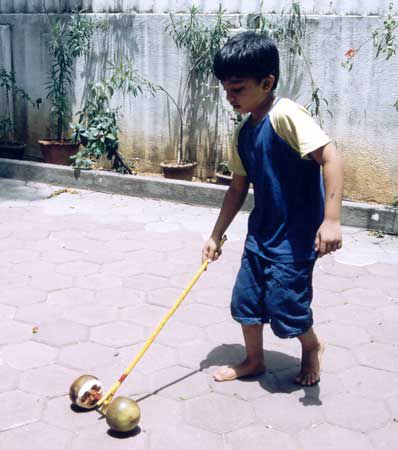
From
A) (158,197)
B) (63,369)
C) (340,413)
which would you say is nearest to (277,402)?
(340,413)

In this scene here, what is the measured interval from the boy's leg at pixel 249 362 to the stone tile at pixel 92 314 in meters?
0.88

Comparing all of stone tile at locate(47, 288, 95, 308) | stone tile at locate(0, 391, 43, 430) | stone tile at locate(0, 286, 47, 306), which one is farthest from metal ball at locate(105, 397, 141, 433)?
stone tile at locate(0, 286, 47, 306)

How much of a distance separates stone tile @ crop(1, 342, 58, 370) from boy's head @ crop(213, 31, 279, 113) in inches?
61.0

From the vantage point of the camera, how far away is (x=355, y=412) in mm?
2791

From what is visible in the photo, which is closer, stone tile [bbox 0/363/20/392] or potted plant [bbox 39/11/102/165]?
stone tile [bbox 0/363/20/392]

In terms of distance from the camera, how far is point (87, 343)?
3.38 m

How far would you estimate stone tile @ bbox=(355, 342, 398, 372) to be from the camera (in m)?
3.24

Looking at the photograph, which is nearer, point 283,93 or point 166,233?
point 166,233

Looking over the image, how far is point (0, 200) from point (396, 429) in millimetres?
4816

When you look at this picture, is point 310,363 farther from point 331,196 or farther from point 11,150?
point 11,150

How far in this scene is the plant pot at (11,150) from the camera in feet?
26.0

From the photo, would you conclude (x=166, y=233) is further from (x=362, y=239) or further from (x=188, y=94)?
(x=188, y=94)

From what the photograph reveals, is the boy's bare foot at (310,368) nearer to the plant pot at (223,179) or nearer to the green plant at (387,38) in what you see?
the green plant at (387,38)

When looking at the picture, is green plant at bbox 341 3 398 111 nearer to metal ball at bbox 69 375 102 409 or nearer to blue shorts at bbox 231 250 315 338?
blue shorts at bbox 231 250 315 338
